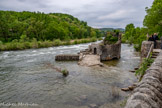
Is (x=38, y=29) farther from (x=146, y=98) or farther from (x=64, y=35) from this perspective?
(x=146, y=98)

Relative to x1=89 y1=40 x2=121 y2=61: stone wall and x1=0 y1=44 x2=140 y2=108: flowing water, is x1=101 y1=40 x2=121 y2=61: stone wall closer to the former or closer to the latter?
x1=89 y1=40 x2=121 y2=61: stone wall

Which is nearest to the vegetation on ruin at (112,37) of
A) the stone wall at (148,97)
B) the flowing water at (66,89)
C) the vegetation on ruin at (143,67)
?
the flowing water at (66,89)

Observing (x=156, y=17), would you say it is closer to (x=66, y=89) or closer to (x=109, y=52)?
(x=109, y=52)

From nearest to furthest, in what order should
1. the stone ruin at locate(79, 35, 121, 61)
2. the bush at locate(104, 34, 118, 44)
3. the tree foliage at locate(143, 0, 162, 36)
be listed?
the tree foliage at locate(143, 0, 162, 36)
the stone ruin at locate(79, 35, 121, 61)
the bush at locate(104, 34, 118, 44)

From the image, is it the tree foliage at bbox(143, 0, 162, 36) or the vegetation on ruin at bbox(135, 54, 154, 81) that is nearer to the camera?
the vegetation on ruin at bbox(135, 54, 154, 81)

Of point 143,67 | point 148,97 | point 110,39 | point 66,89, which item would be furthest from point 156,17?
point 148,97

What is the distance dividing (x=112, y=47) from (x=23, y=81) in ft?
44.5

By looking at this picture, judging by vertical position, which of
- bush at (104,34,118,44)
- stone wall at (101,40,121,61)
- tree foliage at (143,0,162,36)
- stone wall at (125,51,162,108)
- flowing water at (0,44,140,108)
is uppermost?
tree foliage at (143,0,162,36)

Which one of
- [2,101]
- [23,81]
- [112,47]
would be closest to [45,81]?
[23,81]

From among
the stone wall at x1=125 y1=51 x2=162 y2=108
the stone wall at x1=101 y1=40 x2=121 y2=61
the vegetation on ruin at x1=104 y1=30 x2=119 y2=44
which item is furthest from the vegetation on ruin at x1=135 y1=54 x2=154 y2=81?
the vegetation on ruin at x1=104 y1=30 x2=119 y2=44

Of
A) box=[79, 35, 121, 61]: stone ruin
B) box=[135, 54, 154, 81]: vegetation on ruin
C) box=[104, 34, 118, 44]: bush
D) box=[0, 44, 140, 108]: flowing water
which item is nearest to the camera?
box=[135, 54, 154, 81]: vegetation on ruin

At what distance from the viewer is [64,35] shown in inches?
2496

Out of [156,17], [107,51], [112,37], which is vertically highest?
[156,17]

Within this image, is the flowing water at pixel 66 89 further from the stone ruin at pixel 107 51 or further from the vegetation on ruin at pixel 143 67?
the stone ruin at pixel 107 51
